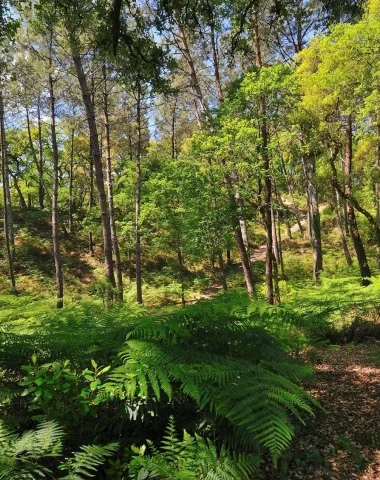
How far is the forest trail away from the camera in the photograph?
2414 mm

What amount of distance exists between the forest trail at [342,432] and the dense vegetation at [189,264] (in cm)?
19

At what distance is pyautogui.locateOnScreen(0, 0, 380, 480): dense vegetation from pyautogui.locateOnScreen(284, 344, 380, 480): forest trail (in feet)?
0.62

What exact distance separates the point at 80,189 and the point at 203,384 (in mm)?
26320

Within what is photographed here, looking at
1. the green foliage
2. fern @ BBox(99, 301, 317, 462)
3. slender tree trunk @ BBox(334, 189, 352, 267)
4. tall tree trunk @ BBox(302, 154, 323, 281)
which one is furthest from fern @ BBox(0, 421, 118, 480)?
slender tree trunk @ BBox(334, 189, 352, 267)

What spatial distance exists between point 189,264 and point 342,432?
16.6m

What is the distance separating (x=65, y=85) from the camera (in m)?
13.0

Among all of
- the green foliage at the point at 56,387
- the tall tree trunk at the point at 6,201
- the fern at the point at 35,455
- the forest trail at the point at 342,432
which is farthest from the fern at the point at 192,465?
the tall tree trunk at the point at 6,201

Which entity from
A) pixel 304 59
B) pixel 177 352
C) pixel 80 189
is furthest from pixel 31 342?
pixel 80 189

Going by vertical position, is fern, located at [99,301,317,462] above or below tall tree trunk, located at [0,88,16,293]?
below

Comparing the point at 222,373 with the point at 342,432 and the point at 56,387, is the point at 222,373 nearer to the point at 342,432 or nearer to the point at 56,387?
the point at 56,387

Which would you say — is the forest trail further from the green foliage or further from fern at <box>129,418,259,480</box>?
the green foliage

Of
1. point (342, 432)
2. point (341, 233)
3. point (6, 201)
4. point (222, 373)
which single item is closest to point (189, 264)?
point (341, 233)

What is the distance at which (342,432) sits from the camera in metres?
2.84

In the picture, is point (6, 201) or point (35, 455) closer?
point (35, 455)
